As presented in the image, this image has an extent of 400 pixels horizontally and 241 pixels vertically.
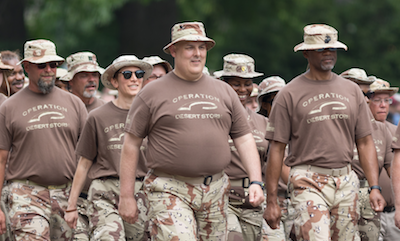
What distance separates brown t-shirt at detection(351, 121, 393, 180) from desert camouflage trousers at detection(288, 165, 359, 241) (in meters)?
1.65

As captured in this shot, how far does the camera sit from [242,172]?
27.0 ft

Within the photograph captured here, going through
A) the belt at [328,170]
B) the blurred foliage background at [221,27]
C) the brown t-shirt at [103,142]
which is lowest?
the belt at [328,170]


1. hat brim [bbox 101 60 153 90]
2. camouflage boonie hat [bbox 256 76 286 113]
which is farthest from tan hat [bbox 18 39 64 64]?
camouflage boonie hat [bbox 256 76 286 113]

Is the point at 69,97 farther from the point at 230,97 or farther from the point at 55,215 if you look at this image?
the point at 230,97

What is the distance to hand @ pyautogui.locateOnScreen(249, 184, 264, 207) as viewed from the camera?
21.0ft

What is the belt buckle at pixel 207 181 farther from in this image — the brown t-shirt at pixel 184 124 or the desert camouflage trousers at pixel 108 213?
the desert camouflage trousers at pixel 108 213

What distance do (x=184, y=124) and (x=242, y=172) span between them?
6.13 ft

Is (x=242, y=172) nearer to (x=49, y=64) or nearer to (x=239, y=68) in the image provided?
(x=239, y=68)

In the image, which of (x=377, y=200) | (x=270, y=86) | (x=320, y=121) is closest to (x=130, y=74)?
(x=270, y=86)

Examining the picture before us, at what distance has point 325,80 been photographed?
730 cm

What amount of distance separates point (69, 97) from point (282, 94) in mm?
2508

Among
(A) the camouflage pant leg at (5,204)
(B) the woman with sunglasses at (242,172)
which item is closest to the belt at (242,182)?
(B) the woman with sunglasses at (242,172)

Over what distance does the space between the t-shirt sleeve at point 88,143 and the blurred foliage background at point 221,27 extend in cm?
1030

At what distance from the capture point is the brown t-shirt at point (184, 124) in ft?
21.5
